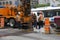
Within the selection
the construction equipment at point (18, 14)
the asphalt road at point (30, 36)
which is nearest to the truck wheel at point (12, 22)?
the construction equipment at point (18, 14)

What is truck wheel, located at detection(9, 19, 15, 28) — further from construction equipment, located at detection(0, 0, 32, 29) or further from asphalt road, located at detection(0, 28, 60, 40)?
asphalt road, located at detection(0, 28, 60, 40)

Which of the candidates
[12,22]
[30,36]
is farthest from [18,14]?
[30,36]

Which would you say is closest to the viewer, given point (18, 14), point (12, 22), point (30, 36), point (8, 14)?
point (30, 36)

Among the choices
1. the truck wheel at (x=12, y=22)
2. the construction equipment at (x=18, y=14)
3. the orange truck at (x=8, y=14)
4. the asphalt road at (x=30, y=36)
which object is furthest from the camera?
the orange truck at (x=8, y=14)

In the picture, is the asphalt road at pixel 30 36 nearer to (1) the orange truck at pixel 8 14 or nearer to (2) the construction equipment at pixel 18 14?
(2) the construction equipment at pixel 18 14

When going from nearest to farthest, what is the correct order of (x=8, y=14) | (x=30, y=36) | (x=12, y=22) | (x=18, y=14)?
1. (x=30, y=36)
2. (x=18, y=14)
3. (x=12, y=22)
4. (x=8, y=14)

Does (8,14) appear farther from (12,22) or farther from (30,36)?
(30,36)

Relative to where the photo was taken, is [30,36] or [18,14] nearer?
[30,36]

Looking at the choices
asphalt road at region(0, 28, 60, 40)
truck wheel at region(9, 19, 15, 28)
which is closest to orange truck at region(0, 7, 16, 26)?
truck wheel at region(9, 19, 15, 28)

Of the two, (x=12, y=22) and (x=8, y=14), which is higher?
(x=8, y=14)

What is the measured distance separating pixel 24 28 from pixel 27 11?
5.74 ft

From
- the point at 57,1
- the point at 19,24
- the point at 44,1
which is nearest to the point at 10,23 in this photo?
the point at 19,24

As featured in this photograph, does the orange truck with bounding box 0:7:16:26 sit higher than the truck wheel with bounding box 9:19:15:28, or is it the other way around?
the orange truck with bounding box 0:7:16:26

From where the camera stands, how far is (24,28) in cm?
2366
